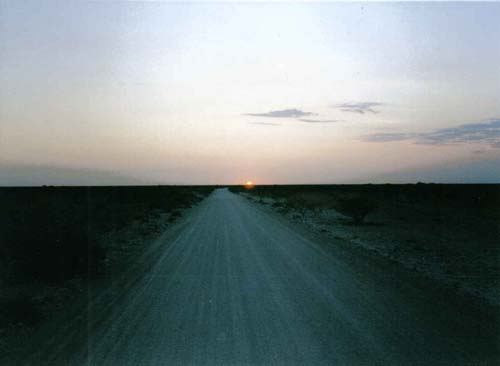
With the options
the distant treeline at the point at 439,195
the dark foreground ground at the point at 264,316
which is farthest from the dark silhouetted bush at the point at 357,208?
the dark foreground ground at the point at 264,316

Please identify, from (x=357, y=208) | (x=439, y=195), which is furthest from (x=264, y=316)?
(x=439, y=195)

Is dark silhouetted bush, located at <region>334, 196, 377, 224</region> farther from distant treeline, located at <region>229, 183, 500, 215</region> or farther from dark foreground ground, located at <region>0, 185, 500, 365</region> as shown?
dark foreground ground, located at <region>0, 185, 500, 365</region>

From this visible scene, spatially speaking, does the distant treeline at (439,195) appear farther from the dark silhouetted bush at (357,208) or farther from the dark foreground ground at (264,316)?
the dark foreground ground at (264,316)

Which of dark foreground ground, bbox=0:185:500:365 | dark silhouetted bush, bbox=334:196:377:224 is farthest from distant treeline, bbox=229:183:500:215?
dark foreground ground, bbox=0:185:500:365

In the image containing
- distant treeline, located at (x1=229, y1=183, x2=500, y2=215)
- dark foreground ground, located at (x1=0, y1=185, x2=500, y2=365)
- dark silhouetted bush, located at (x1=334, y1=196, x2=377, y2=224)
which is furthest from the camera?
distant treeline, located at (x1=229, y1=183, x2=500, y2=215)

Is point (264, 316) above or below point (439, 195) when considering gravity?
below

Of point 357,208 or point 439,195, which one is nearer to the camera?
point 357,208

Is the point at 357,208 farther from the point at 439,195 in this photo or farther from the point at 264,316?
the point at 439,195

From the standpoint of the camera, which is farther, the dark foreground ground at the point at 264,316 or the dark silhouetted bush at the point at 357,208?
the dark silhouetted bush at the point at 357,208

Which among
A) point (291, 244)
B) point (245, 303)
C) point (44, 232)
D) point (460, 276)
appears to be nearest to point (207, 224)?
point (291, 244)

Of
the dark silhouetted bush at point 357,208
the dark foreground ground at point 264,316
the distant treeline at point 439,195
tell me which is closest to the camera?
the dark foreground ground at point 264,316

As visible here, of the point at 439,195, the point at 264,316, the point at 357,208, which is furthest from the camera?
the point at 439,195

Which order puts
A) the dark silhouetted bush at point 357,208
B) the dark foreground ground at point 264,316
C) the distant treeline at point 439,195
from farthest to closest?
1. the distant treeline at point 439,195
2. the dark silhouetted bush at point 357,208
3. the dark foreground ground at point 264,316

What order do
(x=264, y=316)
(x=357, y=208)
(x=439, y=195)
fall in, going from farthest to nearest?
(x=439, y=195) → (x=357, y=208) → (x=264, y=316)
